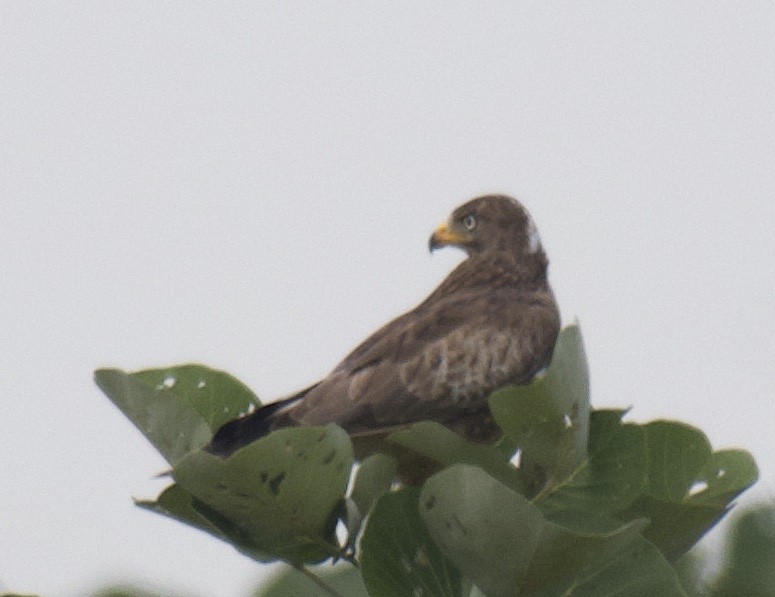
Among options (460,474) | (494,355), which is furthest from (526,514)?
(494,355)

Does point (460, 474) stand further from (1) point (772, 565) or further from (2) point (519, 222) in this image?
(2) point (519, 222)

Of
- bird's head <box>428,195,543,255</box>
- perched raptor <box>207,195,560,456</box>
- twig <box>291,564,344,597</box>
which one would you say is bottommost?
perched raptor <box>207,195,560,456</box>

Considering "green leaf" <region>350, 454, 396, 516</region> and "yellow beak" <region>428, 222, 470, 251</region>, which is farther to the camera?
"yellow beak" <region>428, 222, 470, 251</region>

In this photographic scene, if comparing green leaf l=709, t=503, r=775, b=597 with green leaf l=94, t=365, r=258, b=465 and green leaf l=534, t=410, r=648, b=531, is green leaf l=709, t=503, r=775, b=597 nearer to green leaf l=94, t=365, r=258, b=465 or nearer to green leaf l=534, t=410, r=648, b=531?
green leaf l=534, t=410, r=648, b=531

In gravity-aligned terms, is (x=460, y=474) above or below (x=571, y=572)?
above

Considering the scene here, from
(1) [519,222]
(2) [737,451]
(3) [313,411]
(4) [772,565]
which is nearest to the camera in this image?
(4) [772,565]

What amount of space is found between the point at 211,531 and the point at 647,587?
1.01 m

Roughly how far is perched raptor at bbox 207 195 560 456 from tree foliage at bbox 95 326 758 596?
4.54 ft

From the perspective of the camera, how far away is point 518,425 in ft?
10.6

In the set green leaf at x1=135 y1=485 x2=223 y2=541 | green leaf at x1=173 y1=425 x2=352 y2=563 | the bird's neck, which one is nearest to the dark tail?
green leaf at x1=135 y1=485 x2=223 y2=541

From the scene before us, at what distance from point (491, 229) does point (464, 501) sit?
4.26m

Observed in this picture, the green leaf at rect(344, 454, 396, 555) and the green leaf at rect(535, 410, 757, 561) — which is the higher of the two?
the green leaf at rect(344, 454, 396, 555)

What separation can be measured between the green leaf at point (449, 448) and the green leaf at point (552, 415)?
6 cm

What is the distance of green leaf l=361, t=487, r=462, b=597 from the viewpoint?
3.11 meters
